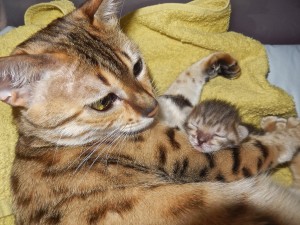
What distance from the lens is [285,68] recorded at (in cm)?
246

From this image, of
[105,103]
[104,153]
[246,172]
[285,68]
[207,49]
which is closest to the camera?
[105,103]

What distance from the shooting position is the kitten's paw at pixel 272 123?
210 cm

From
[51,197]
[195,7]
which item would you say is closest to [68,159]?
[51,197]

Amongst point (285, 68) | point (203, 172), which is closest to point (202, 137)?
point (203, 172)

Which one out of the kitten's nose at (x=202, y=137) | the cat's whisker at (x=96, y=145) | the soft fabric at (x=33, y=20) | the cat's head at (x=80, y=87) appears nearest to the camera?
the cat's head at (x=80, y=87)

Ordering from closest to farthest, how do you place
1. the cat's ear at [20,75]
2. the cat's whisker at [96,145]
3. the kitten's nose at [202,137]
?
the cat's ear at [20,75] < the cat's whisker at [96,145] < the kitten's nose at [202,137]

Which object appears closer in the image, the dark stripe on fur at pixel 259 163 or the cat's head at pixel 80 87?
the cat's head at pixel 80 87

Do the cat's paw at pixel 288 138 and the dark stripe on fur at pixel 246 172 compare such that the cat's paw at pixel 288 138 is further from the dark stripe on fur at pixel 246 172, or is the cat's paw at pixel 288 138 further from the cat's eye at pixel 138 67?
the cat's eye at pixel 138 67

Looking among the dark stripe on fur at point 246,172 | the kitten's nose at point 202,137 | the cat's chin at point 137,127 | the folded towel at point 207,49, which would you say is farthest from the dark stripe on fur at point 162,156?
the folded towel at point 207,49

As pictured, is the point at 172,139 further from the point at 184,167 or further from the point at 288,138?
the point at 288,138

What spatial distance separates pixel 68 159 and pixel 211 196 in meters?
0.56

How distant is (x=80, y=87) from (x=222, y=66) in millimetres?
998

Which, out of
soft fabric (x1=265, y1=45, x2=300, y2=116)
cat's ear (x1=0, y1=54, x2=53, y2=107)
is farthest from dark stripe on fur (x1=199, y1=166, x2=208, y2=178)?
soft fabric (x1=265, y1=45, x2=300, y2=116)

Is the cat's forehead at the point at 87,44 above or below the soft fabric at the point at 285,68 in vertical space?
above
